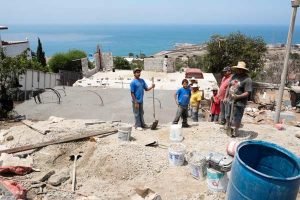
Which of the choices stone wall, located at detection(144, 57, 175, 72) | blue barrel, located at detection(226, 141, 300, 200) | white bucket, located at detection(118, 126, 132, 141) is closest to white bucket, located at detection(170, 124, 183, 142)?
white bucket, located at detection(118, 126, 132, 141)

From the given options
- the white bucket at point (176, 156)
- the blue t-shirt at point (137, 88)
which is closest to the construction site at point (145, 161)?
the white bucket at point (176, 156)

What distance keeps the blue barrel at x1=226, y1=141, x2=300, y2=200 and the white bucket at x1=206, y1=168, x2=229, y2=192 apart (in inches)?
29.6

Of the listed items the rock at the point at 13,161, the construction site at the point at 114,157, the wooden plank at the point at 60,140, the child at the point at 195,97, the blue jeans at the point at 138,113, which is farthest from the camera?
the child at the point at 195,97

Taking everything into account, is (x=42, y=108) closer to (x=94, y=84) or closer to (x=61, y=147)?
(x=61, y=147)

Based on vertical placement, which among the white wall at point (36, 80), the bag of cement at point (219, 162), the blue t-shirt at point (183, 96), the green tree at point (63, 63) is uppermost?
the blue t-shirt at point (183, 96)

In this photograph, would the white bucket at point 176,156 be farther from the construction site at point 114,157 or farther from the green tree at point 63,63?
the green tree at point 63,63

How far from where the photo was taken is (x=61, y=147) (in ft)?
25.0

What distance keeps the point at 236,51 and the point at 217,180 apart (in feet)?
→ 78.9

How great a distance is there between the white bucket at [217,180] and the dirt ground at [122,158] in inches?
3.8

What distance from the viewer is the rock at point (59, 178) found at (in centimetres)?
605

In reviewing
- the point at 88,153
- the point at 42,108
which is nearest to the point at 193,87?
the point at 88,153

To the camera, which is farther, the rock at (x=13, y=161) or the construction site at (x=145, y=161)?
the rock at (x=13, y=161)

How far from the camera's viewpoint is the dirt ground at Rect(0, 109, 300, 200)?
580 centimetres

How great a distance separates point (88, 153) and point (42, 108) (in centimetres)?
638
